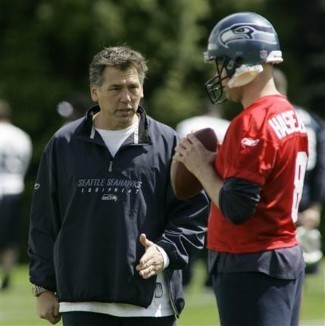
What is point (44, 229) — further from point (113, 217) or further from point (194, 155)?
point (194, 155)

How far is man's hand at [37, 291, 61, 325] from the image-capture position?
6.19m

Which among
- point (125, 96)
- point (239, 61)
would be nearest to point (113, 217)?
point (125, 96)

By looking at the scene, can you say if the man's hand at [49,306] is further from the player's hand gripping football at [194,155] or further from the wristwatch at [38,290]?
the player's hand gripping football at [194,155]

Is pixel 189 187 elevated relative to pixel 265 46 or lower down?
lower down

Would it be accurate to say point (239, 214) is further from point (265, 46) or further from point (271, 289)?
point (265, 46)

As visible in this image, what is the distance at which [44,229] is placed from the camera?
6.19 m

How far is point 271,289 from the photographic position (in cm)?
548

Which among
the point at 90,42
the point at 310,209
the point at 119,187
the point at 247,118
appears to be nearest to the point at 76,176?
the point at 119,187

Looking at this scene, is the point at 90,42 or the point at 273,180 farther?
the point at 90,42

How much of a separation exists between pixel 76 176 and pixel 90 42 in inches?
741

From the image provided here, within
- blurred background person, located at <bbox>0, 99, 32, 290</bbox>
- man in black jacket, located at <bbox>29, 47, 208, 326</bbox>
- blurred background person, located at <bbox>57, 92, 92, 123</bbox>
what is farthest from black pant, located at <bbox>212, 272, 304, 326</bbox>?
blurred background person, located at <bbox>0, 99, 32, 290</bbox>

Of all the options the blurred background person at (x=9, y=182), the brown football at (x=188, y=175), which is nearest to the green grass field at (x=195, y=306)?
the blurred background person at (x=9, y=182)

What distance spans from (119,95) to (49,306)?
3.29 feet

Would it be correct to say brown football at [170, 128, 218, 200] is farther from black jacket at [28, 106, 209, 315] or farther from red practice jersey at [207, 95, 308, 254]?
black jacket at [28, 106, 209, 315]
